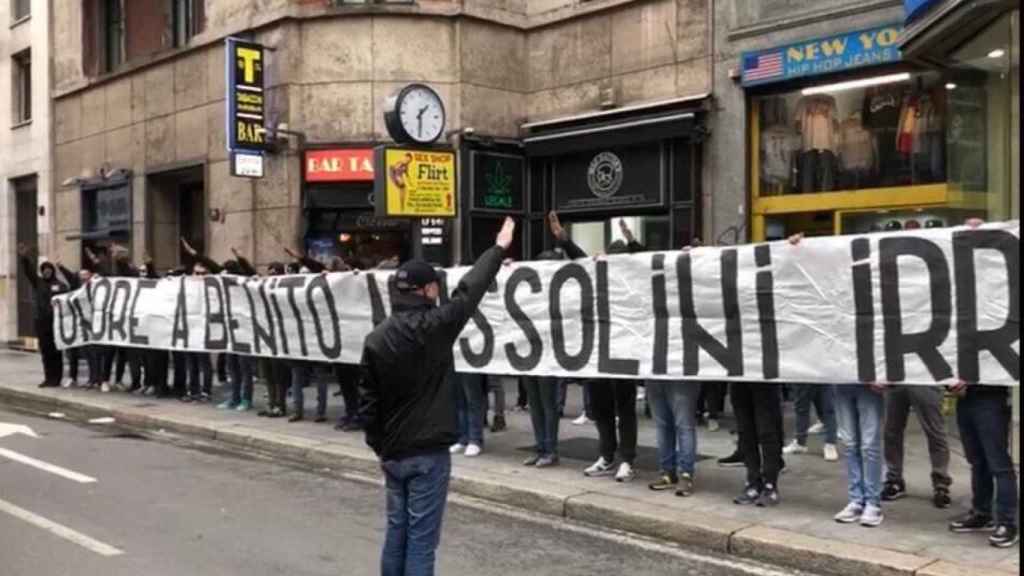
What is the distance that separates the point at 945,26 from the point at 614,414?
14.9 feet

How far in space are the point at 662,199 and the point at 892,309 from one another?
7822 mm

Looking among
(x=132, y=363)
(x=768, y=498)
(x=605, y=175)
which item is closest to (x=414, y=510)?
(x=768, y=498)

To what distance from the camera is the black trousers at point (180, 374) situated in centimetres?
1421

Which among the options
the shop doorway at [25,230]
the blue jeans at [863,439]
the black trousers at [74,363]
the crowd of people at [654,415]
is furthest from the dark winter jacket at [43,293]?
the blue jeans at [863,439]

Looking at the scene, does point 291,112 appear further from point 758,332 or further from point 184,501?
point 758,332

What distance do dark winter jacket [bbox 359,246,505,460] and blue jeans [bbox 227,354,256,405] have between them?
8706mm

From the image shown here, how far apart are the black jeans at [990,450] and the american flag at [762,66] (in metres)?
7.45

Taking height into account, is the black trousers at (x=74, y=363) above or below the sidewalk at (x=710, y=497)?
above

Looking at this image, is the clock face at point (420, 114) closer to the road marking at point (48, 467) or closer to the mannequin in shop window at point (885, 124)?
the road marking at point (48, 467)

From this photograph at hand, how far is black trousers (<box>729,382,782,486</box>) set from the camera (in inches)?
296

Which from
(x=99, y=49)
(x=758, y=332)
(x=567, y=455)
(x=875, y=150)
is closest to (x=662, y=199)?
(x=875, y=150)

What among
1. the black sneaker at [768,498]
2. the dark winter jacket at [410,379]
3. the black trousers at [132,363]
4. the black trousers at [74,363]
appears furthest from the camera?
the black trousers at [74,363]

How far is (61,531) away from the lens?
22.9 feet

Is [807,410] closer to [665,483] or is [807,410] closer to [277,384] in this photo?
[665,483]
